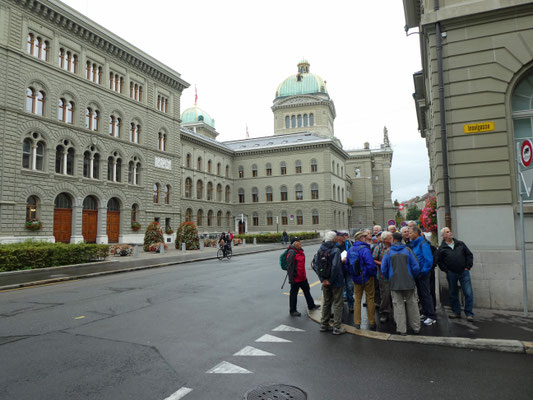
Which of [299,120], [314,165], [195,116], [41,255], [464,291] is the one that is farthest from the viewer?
[299,120]

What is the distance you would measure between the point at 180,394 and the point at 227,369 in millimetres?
911

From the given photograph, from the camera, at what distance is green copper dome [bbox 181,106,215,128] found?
246ft

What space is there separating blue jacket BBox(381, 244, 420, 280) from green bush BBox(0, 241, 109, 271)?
15802 mm

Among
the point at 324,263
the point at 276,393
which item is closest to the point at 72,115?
the point at 324,263

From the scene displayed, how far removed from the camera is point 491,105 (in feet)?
28.8

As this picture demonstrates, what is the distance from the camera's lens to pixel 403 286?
21.3ft

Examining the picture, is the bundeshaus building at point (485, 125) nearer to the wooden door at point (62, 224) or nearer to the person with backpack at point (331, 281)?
the person with backpack at point (331, 281)

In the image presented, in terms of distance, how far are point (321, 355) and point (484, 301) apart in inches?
196

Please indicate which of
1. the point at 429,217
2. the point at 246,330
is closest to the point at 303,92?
the point at 429,217

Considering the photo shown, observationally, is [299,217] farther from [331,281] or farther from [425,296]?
[331,281]

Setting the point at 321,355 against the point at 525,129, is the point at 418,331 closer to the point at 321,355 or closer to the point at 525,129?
the point at 321,355

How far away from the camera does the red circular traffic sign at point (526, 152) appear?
663 centimetres

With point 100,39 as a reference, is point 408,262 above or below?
below

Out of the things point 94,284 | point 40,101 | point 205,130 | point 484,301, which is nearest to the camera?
point 484,301
